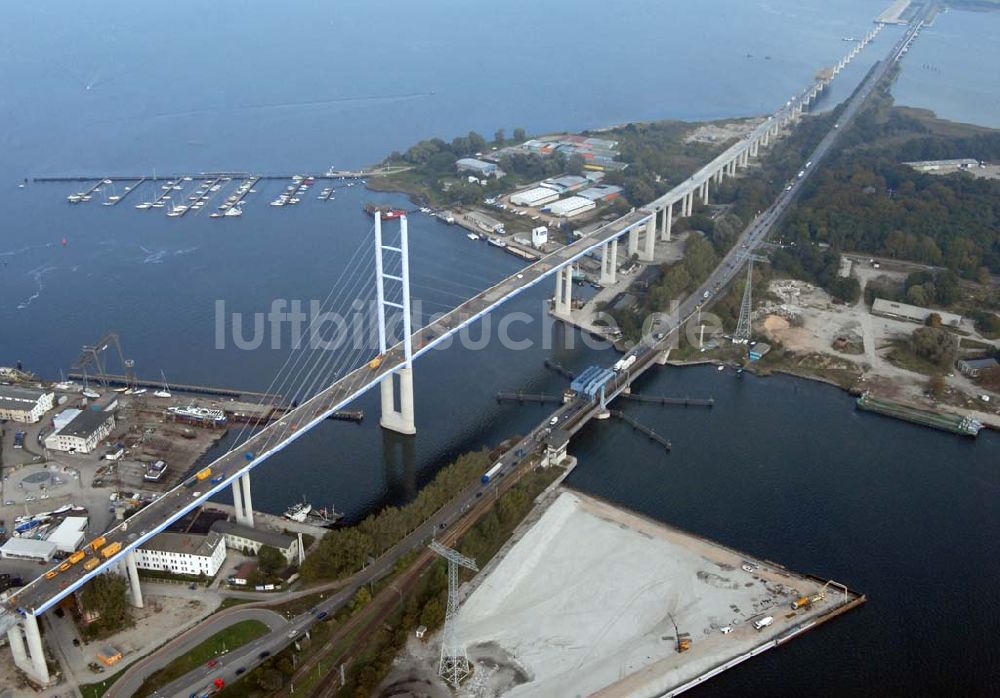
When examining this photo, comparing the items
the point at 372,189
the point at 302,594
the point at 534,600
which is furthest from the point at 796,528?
the point at 372,189

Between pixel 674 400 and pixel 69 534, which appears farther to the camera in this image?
pixel 674 400

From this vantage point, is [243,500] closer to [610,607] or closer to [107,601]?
[107,601]

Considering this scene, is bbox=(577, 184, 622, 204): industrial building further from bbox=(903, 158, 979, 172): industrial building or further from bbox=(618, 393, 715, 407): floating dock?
bbox=(618, 393, 715, 407): floating dock

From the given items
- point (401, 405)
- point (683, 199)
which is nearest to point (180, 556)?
point (401, 405)

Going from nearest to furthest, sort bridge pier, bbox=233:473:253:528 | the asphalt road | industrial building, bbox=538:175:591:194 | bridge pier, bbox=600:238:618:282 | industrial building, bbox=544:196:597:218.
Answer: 1. the asphalt road
2. bridge pier, bbox=233:473:253:528
3. bridge pier, bbox=600:238:618:282
4. industrial building, bbox=544:196:597:218
5. industrial building, bbox=538:175:591:194

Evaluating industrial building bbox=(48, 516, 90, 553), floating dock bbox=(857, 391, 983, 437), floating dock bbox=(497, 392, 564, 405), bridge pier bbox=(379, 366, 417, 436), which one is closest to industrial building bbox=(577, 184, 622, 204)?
floating dock bbox=(497, 392, 564, 405)

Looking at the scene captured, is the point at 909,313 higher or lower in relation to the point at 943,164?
lower

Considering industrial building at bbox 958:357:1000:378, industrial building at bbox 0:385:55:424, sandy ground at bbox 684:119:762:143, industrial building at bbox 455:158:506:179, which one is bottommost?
industrial building at bbox 958:357:1000:378
